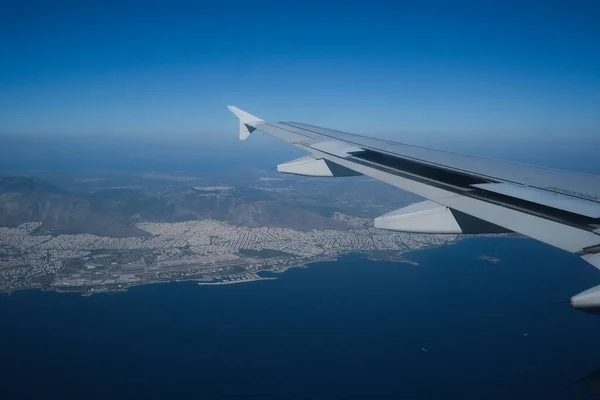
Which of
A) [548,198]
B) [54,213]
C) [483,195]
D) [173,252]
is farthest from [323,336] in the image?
[54,213]

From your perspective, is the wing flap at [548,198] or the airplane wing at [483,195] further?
the wing flap at [548,198]

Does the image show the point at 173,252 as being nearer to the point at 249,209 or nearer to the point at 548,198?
the point at 249,209

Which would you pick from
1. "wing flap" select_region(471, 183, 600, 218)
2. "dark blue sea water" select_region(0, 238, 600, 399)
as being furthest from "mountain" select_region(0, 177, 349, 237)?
"wing flap" select_region(471, 183, 600, 218)

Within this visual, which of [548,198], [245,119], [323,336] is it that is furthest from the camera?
[323,336]

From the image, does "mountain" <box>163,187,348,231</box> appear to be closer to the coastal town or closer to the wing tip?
the coastal town

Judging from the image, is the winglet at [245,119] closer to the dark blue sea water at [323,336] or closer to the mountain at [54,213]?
the dark blue sea water at [323,336]

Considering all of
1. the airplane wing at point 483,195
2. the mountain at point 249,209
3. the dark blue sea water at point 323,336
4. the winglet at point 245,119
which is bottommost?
the dark blue sea water at point 323,336

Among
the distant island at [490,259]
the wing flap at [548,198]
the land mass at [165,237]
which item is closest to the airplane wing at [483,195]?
the wing flap at [548,198]
